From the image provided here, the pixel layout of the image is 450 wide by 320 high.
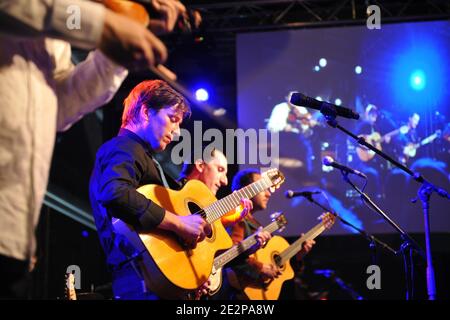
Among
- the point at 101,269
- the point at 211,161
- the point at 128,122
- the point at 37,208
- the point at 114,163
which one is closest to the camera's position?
the point at 37,208

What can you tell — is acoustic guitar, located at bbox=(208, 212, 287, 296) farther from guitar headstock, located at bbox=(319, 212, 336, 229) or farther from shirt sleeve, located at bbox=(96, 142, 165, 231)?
shirt sleeve, located at bbox=(96, 142, 165, 231)

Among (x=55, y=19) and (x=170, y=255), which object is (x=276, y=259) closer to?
(x=170, y=255)

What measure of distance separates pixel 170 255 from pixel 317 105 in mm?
1544

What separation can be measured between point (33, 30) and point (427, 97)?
6480 millimetres

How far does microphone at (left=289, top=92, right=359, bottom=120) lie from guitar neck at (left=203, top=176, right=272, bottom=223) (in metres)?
0.82

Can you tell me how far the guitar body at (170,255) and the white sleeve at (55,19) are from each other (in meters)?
1.59

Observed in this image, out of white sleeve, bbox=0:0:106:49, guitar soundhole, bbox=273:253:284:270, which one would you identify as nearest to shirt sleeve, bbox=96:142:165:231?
white sleeve, bbox=0:0:106:49

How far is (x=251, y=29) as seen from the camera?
7.50 meters

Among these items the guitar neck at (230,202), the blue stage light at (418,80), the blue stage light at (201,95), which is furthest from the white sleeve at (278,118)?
the guitar neck at (230,202)

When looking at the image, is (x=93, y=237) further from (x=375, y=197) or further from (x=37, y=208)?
(x=37, y=208)

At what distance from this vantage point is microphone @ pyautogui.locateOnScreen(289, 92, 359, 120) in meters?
3.65

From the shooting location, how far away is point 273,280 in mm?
5547

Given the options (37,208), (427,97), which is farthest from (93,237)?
(37,208)

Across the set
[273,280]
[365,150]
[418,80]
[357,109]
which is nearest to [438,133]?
[418,80]
